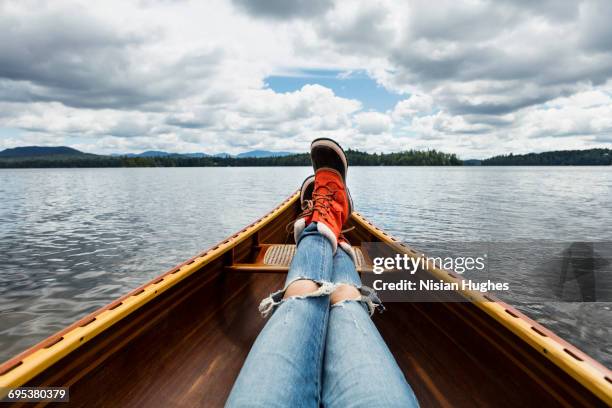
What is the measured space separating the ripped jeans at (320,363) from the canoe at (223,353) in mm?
763

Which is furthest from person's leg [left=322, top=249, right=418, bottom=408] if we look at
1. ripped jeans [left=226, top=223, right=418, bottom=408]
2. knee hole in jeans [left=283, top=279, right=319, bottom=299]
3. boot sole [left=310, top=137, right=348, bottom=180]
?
boot sole [left=310, top=137, right=348, bottom=180]

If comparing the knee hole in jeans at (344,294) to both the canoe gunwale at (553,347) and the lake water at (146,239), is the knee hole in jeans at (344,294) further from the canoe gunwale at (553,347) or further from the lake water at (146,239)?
the lake water at (146,239)

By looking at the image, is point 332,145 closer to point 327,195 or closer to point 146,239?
point 327,195

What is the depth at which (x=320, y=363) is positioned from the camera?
1.42m

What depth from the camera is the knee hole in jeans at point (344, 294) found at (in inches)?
74.2

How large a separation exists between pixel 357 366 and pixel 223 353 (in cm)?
148

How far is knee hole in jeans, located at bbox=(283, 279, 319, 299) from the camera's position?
180cm

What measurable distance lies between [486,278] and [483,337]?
6899mm

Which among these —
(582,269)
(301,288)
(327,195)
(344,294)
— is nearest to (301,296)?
(301,288)

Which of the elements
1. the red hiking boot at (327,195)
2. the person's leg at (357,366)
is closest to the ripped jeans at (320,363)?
the person's leg at (357,366)

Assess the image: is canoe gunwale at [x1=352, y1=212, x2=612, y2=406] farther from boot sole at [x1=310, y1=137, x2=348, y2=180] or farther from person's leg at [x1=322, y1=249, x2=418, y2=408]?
boot sole at [x1=310, y1=137, x2=348, y2=180]

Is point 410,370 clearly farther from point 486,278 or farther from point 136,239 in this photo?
point 136,239

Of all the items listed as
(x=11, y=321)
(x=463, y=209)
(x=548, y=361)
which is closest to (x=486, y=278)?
(x=548, y=361)

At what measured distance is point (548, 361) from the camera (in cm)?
153
